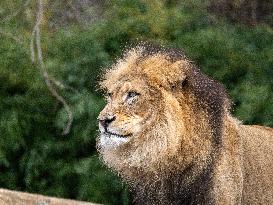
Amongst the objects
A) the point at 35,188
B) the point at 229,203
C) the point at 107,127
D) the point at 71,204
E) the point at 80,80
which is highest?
the point at 107,127

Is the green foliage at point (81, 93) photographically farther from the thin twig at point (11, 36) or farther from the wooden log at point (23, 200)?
the wooden log at point (23, 200)

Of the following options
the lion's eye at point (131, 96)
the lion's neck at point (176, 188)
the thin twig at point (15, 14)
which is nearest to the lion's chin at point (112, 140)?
the lion's eye at point (131, 96)

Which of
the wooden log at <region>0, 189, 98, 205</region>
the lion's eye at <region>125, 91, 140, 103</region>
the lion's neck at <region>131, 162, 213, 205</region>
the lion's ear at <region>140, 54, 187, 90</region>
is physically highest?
the lion's ear at <region>140, 54, 187, 90</region>

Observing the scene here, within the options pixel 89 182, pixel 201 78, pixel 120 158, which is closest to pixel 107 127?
pixel 120 158

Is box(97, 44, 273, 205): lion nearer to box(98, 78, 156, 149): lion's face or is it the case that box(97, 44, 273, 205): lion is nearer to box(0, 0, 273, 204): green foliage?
box(98, 78, 156, 149): lion's face

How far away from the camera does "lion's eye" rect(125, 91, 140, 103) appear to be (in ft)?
19.6

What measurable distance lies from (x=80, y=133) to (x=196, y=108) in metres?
4.43

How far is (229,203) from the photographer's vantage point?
20.6 feet

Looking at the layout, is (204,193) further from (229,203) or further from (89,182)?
(89,182)

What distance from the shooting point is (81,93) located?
10.4 metres

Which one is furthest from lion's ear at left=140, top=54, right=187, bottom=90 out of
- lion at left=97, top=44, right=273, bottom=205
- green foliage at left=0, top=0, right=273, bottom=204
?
green foliage at left=0, top=0, right=273, bottom=204

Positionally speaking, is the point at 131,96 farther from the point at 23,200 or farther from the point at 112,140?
the point at 23,200

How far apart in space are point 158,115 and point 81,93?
14.9 feet

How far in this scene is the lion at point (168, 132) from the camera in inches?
234
